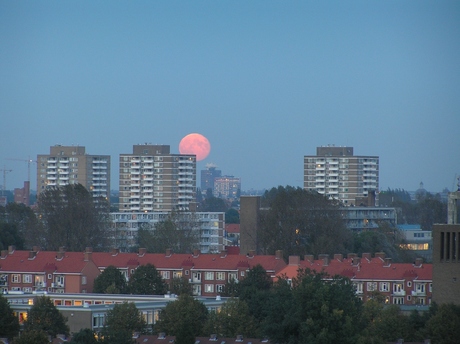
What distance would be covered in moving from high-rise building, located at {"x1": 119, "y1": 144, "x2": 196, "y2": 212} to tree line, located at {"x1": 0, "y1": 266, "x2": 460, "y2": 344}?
4024 inches

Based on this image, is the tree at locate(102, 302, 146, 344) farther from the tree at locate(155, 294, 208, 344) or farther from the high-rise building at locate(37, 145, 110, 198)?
the high-rise building at locate(37, 145, 110, 198)

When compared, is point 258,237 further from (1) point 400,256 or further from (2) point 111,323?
(2) point 111,323

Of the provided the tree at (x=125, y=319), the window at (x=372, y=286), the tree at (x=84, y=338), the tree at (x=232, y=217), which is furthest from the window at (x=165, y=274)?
the tree at (x=232, y=217)

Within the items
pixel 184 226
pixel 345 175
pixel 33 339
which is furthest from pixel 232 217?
pixel 33 339

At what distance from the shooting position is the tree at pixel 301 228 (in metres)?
83.0

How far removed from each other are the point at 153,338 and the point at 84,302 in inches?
537

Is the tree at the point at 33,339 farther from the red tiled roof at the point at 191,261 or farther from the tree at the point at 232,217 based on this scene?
the tree at the point at 232,217

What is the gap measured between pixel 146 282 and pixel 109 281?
2.08 metres

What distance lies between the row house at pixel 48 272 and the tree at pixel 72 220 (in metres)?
15.4

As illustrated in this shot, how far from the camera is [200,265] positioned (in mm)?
73062

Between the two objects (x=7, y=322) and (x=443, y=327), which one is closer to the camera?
(x=443, y=327)

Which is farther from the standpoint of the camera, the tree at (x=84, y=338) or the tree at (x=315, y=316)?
the tree at (x=315, y=316)

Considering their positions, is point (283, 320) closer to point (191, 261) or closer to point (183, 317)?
point (183, 317)

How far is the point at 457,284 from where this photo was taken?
57.9 meters
